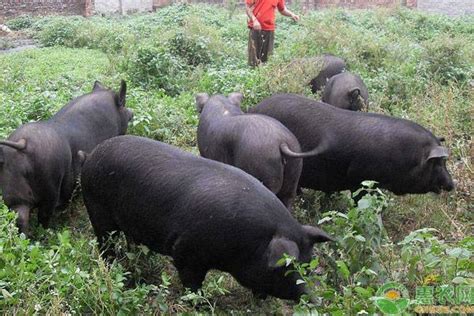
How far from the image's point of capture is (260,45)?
32.6 ft

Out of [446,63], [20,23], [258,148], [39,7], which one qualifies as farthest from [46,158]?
[39,7]

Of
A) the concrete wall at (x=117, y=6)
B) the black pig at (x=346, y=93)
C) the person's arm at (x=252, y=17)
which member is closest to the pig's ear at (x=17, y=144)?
the black pig at (x=346, y=93)

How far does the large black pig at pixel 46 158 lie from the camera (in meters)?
4.59

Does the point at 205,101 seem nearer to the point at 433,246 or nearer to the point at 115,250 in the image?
the point at 115,250

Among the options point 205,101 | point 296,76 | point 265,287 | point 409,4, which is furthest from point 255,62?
point 409,4

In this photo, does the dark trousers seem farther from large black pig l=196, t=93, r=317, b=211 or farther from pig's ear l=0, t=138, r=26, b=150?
pig's ear l=0, t=138, r=26, b=150

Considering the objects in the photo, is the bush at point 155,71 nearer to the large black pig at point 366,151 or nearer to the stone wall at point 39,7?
the large black pig at point 366,151

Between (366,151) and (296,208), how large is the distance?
791mm

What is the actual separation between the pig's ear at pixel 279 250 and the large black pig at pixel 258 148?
1.14m

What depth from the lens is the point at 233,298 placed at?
4043 mm

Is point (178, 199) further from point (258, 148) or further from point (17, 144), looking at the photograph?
point (17, 144)

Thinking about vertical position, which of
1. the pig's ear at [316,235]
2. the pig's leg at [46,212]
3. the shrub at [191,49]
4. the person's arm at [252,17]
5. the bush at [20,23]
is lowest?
the bush at [20,23]

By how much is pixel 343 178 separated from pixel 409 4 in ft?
63.5

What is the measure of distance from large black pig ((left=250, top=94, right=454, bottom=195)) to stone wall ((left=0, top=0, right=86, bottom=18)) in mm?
19825
